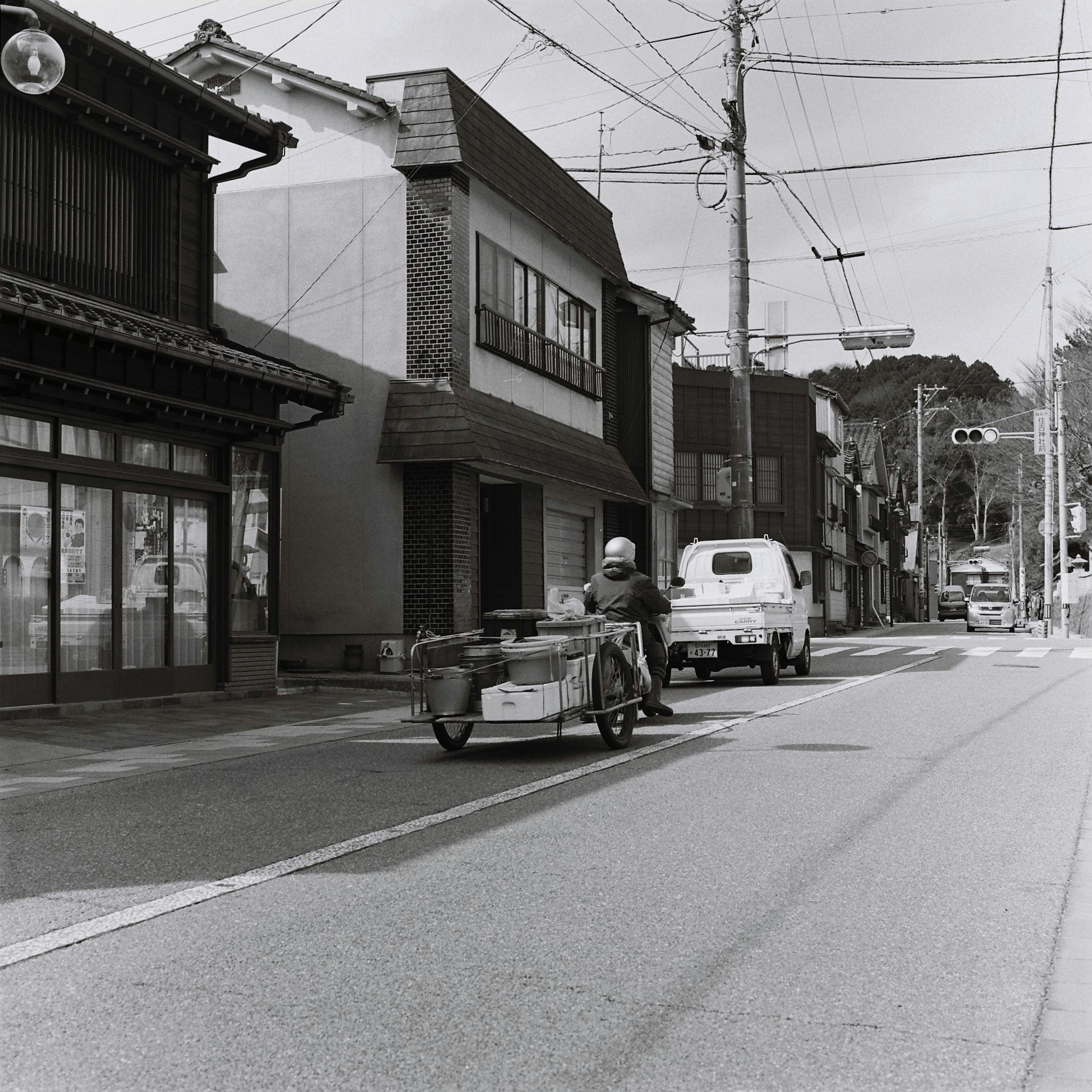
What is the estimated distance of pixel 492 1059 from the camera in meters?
3.81

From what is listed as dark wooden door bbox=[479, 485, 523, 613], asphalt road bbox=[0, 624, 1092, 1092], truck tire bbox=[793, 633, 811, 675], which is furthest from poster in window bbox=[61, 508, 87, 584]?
truck tire bbox=[793, 633, 811, 675]

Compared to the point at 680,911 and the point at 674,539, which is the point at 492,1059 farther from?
the point at 674,539

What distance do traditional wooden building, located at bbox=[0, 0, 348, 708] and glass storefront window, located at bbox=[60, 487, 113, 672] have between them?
20 millimetres

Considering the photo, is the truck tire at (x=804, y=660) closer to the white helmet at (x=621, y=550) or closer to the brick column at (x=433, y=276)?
the brick column at (x=433, y=276)

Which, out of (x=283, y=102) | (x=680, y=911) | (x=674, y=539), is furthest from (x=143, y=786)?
(x=674, y=539)

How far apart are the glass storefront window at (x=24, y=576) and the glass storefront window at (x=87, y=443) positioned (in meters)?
0.58

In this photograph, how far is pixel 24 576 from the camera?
13.1m

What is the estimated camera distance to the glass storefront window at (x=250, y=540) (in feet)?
55.2

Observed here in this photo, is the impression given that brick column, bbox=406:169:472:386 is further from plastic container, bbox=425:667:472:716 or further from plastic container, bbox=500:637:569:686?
plastic container, bbox=500:637:569:686

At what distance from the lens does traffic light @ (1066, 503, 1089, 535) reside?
1439 inches

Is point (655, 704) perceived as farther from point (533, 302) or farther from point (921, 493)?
point (921, 493)

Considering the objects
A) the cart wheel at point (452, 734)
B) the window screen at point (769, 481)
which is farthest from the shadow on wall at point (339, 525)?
the window screen at point (769, 481)

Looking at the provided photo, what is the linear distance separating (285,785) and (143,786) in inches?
38.8

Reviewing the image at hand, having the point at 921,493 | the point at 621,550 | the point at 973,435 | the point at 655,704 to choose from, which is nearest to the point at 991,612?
the point at 921,493
